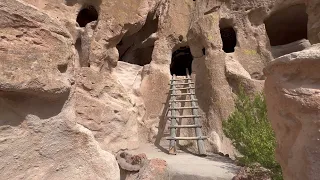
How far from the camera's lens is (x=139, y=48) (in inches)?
309

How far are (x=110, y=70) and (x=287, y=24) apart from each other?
4978 millimetres

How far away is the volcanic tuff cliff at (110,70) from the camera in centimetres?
132

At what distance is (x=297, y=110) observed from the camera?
108 cm

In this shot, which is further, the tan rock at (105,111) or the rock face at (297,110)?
the tan rock at (105,111)

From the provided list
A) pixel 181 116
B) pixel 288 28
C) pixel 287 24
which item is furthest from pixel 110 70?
pixel 288 28

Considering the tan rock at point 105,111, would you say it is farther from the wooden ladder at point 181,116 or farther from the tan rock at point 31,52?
the tan rock at point 31,52

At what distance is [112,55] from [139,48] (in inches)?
101

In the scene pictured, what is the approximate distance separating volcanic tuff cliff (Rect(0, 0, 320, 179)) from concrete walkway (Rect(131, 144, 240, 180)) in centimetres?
79

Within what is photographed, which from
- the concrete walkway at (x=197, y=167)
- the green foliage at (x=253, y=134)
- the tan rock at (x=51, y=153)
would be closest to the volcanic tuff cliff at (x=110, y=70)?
the tan rock at (x=51, y=153)

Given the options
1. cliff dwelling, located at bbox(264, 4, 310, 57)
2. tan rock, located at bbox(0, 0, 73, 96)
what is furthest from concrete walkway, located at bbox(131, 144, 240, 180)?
cliff dwelling, located at bbox(264, 4, 310, 57)

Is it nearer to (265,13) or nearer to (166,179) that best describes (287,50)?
(265,13)

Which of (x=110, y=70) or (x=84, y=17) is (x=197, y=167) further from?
(x=84, y=17)

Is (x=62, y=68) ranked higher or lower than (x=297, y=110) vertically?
higher

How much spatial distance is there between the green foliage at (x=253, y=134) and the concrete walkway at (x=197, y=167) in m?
0.31
